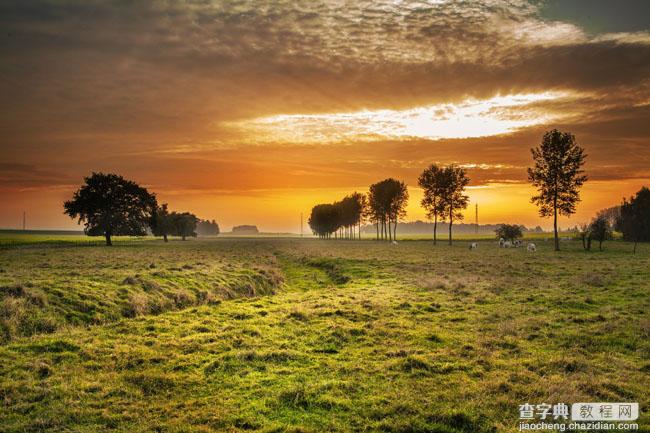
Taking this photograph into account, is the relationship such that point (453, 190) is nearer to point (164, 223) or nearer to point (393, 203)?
point (393, 203)

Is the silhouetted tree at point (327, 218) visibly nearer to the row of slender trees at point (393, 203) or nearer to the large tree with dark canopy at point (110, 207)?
the row of slender trees at point (393, 203)

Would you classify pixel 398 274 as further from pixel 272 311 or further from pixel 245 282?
pixel 272 311

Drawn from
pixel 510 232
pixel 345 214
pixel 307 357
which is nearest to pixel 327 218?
pixel 345 214

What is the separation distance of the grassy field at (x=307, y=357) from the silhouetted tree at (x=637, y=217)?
8662 centimetres

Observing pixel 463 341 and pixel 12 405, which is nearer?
pixel 12 405

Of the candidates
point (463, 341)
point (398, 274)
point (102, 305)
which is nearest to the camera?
Answer: point (463, 341)

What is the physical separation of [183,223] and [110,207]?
6558 cm

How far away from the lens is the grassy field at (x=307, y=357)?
9109mm

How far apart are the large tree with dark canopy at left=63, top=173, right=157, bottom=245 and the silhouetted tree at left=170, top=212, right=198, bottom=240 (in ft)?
190

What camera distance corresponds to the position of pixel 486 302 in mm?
21562

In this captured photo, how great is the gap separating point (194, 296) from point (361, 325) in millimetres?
11245

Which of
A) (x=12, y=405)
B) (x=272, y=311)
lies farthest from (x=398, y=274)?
(x=12, y=405)

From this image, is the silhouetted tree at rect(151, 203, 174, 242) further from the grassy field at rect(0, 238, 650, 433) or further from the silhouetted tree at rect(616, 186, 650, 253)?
the silhouetted tree at rect(616, 186, 650, 253)

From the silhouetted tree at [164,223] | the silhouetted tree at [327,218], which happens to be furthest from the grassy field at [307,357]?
the silhouetted tree at [327,218]
